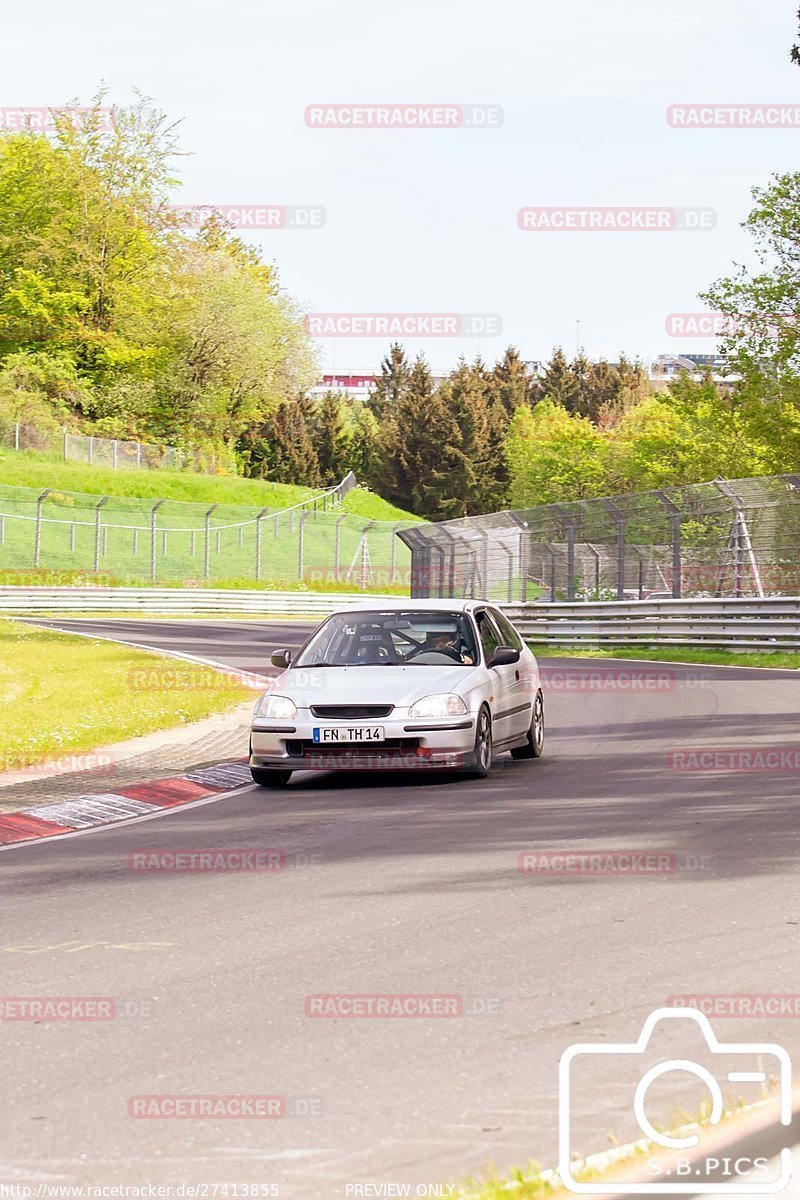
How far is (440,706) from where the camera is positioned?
12.8 metres

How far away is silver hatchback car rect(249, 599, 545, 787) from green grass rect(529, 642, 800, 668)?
604 inches

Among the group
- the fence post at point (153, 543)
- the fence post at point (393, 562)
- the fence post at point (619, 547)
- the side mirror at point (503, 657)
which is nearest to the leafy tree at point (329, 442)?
the fence post at point (393, 562)

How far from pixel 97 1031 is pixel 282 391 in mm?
89709

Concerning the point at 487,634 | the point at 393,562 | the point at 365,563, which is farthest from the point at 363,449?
the point at 487,634

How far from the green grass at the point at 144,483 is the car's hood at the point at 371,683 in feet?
177

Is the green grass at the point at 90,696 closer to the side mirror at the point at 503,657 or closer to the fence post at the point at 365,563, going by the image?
the side mirror at the point at 503,657

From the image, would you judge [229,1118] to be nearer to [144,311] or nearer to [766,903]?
[766,903]

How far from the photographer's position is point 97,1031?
222 inches

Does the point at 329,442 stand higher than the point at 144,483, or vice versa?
the point at 329,442

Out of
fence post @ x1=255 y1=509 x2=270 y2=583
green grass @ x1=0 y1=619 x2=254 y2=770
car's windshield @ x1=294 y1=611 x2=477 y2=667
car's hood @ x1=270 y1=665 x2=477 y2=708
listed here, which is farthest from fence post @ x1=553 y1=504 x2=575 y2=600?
fence post @ x1=255 y1=509 x2=270 y2=583

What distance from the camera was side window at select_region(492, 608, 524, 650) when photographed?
49.7 ft

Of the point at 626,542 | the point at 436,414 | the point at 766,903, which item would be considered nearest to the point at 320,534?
the point at 626,542

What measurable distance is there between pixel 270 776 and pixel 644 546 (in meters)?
21.9

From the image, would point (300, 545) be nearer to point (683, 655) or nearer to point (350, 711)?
point (683, 655)
